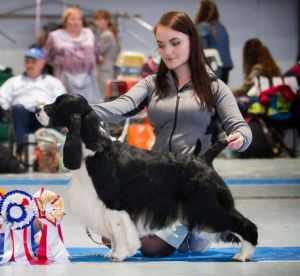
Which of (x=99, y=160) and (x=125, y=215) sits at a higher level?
(x=99, y=160)

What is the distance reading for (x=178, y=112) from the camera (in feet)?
10.4

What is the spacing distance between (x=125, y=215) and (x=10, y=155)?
3.67 metres

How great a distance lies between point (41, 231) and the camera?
3031 mm

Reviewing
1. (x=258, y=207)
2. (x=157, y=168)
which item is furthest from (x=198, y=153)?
(x=258, y=207)

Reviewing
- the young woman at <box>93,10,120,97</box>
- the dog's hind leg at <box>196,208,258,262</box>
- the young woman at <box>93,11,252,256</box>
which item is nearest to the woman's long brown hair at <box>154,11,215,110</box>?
the young woman at <box>93,11,252,256</box>

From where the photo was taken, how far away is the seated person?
646 centimetres

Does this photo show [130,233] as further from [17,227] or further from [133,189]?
[17,227]

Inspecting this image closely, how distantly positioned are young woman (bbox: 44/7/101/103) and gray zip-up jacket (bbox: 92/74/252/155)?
4176 millimetres

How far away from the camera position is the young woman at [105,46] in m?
8.95

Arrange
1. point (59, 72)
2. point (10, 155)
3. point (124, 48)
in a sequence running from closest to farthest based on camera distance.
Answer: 1. point (10, 155)
2. point (59, 72)
3. point (124, 48)

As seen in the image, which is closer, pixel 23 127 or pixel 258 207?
pixel 258 207

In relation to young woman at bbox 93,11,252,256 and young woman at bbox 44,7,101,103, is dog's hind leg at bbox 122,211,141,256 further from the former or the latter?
young woman at bbox 44,7,101,103

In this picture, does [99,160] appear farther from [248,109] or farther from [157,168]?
[248,109]

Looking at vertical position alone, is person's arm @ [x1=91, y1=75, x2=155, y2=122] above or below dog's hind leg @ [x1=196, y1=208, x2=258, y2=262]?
above
